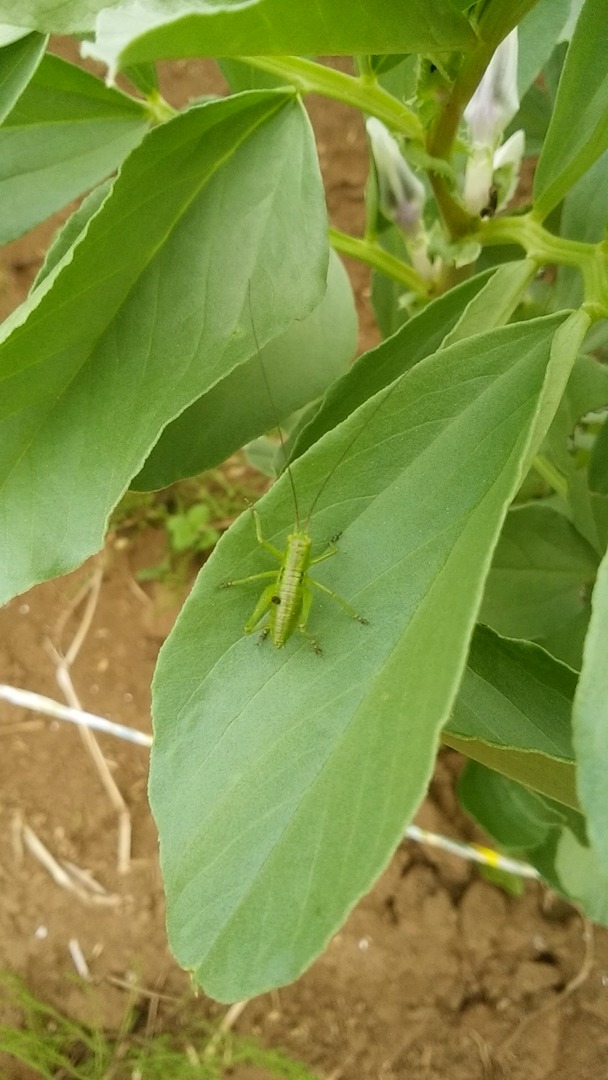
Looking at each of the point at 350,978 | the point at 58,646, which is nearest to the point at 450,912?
the point at 350,978

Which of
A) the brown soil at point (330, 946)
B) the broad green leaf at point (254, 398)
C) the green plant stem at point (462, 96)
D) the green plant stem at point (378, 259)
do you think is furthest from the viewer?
the brown soil at point (330, 946)

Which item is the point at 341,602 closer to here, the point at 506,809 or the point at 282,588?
the point at 282,588

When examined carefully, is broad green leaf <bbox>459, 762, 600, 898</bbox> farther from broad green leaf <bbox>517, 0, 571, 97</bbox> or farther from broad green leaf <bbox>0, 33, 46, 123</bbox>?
broad green leaf <bbox>0, 33, 46, 123</bbox>

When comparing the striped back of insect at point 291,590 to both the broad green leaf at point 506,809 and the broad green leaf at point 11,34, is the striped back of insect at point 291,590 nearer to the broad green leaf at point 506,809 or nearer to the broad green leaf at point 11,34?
the broad green leaf at point 11,34

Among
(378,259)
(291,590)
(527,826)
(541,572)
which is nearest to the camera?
(291,590)

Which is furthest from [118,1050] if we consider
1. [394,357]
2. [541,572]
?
[394,357]

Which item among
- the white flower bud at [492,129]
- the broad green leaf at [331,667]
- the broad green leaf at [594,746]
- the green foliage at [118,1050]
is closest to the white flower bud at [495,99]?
the white flower bud at [492,129]

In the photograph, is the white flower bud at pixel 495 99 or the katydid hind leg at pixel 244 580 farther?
the white flower bud at pixel 495 99
